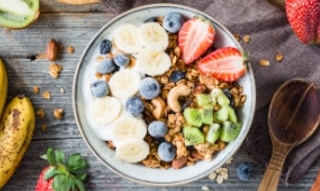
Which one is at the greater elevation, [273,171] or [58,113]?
[58,113]

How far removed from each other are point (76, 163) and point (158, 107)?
23cm

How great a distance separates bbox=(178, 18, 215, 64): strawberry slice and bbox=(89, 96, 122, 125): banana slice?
0.17m

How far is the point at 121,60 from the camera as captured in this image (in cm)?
132

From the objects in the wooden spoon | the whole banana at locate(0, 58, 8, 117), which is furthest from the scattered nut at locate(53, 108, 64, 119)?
the wooden spoon

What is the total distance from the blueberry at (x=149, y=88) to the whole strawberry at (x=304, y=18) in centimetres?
31

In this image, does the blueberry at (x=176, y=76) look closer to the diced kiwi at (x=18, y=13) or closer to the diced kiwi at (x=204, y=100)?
the diced kiwi at (x=204, y=100)

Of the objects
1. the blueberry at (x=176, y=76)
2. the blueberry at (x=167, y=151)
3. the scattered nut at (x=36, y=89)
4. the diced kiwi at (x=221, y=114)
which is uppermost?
the scattered nut at (x=36, y=89)

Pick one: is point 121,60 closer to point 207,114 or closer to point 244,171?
point 207,114

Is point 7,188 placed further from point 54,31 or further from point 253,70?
point 253,70

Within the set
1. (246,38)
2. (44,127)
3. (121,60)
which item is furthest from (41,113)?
(246,38)

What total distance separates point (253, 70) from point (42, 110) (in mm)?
458

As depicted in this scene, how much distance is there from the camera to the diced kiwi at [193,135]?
1.29 metres

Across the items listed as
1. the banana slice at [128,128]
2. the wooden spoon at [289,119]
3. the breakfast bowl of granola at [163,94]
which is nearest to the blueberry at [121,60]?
the breakfast bowl of granola at [163,94]

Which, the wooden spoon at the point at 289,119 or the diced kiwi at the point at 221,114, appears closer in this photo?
the diced kiwi at the point at 221,114
